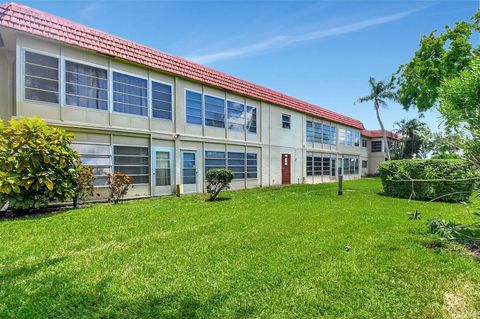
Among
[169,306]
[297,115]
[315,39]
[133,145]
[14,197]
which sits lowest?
[169,306]

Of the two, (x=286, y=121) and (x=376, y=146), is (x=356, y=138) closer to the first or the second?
(x=376, y=146)

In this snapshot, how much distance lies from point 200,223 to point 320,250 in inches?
125

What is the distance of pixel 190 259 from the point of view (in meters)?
4.22

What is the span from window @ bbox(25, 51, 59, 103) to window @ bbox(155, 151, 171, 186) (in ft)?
15.4

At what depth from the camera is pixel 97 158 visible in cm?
1084

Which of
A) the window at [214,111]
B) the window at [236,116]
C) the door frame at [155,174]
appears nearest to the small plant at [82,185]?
the door frame at [155,174]

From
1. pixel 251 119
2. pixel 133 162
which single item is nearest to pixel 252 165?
pixel 251 119

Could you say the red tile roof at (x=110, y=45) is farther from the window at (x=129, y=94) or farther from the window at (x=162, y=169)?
the window at (x=162, y=169)

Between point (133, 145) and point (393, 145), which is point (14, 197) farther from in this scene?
point (393, 145)

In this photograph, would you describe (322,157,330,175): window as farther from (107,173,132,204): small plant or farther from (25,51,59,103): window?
(25,51,59,103): window

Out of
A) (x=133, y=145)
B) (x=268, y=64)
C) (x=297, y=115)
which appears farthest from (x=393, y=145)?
(x=133, y=145)

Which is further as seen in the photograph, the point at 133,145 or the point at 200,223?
the point at 133,145

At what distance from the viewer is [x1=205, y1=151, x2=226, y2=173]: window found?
15.2 m

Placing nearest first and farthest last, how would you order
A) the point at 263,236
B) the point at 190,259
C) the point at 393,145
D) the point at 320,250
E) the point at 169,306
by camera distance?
the point at 169,306 → the point at 190,259 → the point at 320,250 → the point at 263,236 → the point at 393,145
